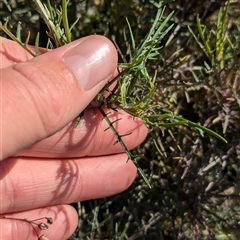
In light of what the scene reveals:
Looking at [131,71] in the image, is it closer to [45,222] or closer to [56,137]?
[56,137]

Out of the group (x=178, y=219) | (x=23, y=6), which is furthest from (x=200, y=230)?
(x=23, y=6)

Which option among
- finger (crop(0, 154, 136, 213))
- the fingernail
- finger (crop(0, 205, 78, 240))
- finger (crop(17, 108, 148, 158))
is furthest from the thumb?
finger (crop(0, 205, 78, 240))

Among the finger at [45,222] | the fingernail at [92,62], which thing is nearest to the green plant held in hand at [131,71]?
the fingernail at [92,62]

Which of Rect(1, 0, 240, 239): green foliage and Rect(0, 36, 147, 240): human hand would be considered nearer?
Rect(0, 36, 147, 240): human hand

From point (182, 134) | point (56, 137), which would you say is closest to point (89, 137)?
point (56, 137)

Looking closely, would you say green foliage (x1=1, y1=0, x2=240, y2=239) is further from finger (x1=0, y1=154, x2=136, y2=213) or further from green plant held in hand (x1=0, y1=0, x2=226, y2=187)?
green plant held in hand (x1=0, y1=0, x2=226, y2=187)

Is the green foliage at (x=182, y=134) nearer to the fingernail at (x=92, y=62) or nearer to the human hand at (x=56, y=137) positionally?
the human hand at (x=56, y=137)
